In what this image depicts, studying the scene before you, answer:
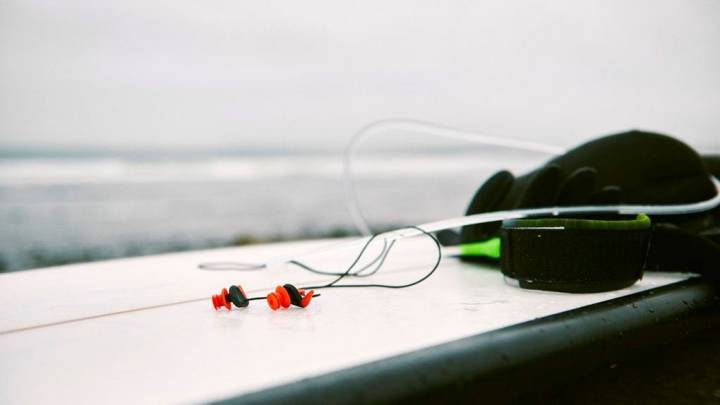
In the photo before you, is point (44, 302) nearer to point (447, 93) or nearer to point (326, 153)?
point (447, 93)

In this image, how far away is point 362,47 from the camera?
3088mm

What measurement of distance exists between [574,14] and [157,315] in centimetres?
223

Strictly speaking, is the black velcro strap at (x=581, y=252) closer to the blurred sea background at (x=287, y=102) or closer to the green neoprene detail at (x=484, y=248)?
the green neoprene detail at (x=484, y=248)

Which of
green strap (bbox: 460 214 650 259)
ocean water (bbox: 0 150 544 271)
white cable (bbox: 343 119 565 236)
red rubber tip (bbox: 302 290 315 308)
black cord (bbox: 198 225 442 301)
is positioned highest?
white cable (bbox: 343 119 565 236)

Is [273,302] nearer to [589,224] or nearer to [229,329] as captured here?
[229,329]

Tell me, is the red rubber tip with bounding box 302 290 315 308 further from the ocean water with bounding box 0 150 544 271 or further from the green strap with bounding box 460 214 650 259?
the ocean water with bounding box 0 150 544 271

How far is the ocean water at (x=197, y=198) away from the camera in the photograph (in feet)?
→ 12.5

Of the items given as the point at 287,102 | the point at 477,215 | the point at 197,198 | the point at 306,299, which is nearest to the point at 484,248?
the point at 477,215

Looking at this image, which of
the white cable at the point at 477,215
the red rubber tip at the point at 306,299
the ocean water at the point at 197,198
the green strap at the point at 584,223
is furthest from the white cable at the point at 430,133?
the ocean water at the point at 197,198

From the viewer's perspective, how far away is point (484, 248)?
0.71 metres

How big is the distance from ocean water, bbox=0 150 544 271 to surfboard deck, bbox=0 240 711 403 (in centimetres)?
269

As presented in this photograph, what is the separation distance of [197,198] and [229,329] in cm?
502

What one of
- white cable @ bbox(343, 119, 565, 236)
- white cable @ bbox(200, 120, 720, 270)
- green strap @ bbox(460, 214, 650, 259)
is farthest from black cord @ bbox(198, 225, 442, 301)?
white cable @ bbox(343, 119, 565, 236)

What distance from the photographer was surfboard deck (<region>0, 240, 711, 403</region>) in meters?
0.30
